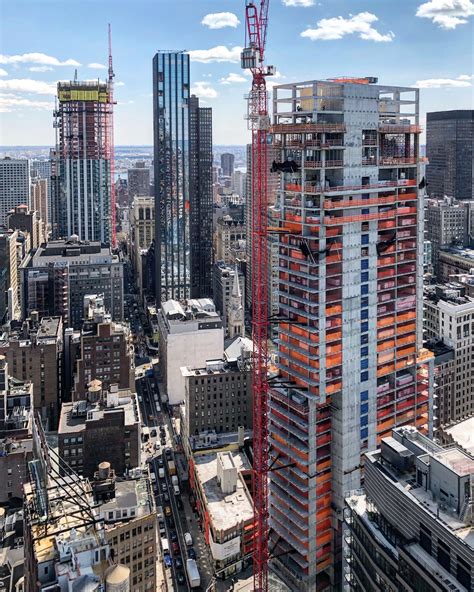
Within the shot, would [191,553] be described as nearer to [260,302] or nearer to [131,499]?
[131,499]

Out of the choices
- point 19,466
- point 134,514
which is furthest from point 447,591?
point 19,466

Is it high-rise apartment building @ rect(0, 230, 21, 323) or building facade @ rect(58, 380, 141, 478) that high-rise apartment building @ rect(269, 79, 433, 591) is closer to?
building facade @ rect(58, 380, 141, 478)

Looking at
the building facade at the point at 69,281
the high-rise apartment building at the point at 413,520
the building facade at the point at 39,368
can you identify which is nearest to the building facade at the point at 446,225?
the building facade at the point at 69,281

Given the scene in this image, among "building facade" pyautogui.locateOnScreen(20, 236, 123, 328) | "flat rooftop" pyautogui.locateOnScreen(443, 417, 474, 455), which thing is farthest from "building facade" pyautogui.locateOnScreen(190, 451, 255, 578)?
"building facade" pyautogui.locateOnScreen(20, 236, 123, 328)

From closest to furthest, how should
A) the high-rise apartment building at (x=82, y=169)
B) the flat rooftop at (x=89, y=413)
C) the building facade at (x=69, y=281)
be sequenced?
the flat rooftop at (x=89, y=413) < the building facade at (x=69, y=281) < the high-rise apartment building at (x=82, y=169)

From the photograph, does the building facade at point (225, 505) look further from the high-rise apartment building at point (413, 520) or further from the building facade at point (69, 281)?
the building facade at point (69, 281)

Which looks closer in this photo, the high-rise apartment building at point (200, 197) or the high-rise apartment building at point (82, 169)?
the high-rise apartment building at point (200, 197)
